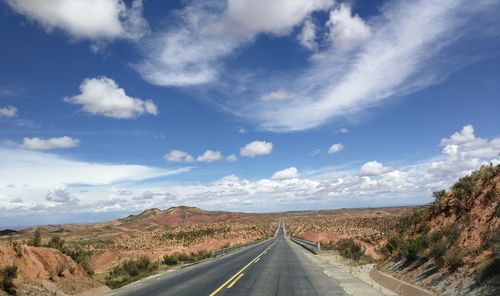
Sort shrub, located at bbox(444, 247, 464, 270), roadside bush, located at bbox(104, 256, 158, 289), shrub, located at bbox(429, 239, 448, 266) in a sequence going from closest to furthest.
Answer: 1. shrub, located at bbox(444, 247, 464, 270)
2. shrub, located at bbox(429, 239, 448, 266)
3. roadside bush, located at bbox(104, 256, 158, 289)

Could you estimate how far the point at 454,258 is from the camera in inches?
517

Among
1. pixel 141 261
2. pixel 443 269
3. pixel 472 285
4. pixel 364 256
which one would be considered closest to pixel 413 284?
pixel 443 269

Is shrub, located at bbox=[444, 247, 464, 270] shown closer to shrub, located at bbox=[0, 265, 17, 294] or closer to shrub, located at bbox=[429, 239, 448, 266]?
shrub, located at bbox=[429, 239, 448, 266]

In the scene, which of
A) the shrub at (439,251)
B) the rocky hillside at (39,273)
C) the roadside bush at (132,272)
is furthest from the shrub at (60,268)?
the shrub at (439,251)

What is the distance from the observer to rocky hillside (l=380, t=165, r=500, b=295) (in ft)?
37.3

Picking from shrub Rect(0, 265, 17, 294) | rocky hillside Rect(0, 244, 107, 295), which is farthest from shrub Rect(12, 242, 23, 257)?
shrub Rect(0, 265, 17, 294)

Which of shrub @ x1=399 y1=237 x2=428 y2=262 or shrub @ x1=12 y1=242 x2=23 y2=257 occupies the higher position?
shrub @ x1=12 y1=242 x2=23 y2=257

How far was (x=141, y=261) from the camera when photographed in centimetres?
2995

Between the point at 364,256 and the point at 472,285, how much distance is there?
20679mm

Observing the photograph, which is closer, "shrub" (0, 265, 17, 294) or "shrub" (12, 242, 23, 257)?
"shrub" (0, 265, 17, 294)

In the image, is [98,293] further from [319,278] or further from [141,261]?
[141,261]

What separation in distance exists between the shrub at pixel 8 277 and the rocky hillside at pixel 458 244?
12.9 metres

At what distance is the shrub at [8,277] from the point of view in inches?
578

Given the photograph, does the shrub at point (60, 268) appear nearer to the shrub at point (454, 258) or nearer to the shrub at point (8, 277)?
the shrub at point (8, 277)
